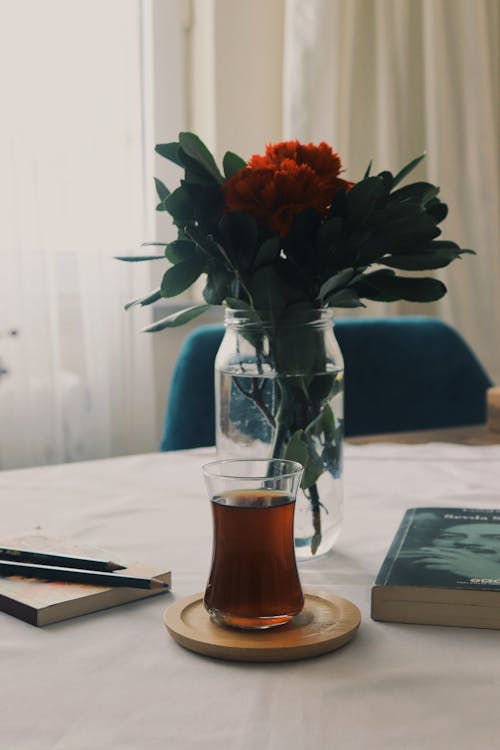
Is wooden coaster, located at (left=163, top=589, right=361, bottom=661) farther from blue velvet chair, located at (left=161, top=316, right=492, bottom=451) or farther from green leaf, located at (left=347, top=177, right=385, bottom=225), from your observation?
blue velvet chair, located at (left=161, top=316, right=492, bottom=451)

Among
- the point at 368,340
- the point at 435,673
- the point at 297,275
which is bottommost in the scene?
the point at 435,673

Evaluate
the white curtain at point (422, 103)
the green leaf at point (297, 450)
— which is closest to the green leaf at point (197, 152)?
the green leaf at point (297, 450)

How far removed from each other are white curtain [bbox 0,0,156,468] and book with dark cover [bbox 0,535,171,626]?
62.3 inches

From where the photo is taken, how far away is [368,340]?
1.77 m

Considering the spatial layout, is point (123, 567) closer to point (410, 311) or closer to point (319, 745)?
point (319, 745)

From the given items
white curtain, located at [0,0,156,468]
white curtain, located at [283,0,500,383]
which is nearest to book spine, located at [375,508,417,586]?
white curtain, located at [0,0,156,468]

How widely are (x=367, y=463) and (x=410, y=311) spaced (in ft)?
5.30

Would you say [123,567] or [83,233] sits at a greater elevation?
[83,233]

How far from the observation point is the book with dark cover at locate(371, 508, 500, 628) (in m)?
0.65

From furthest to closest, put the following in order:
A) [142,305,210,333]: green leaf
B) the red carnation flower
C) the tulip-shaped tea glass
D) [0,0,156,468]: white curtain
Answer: [0,0,156,468]: white curtain < [142,305,210,333]: green leaf < the red carnation flower < the tulip-shaped tea glass

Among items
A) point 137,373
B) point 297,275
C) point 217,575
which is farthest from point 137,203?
point 217,575

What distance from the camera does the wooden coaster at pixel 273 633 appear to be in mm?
588

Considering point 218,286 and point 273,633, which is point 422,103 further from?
point 273,633

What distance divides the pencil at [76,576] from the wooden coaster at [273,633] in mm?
37
